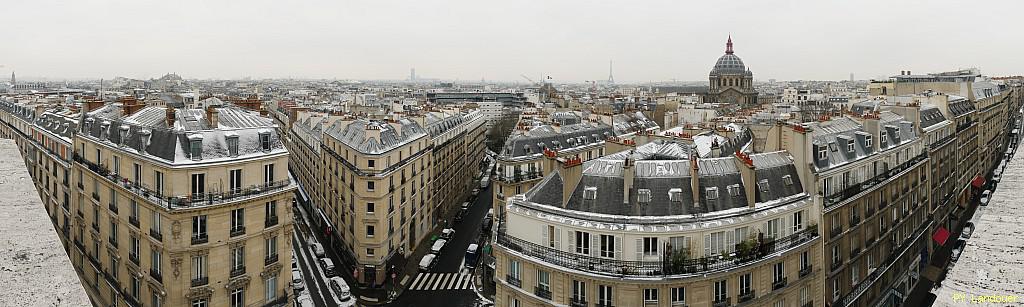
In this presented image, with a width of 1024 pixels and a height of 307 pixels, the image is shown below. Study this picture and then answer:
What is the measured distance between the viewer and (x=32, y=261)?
58.3 ft

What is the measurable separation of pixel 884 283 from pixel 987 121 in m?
45.0

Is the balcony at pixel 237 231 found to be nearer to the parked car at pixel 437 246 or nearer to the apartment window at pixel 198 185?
the apartment window at pixel 198 185

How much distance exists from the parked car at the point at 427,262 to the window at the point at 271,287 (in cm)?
2335

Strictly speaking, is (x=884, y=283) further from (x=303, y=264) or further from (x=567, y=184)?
(x=303, y=264)

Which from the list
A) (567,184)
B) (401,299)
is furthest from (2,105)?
(567,184)

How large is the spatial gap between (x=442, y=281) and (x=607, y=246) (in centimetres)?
2997

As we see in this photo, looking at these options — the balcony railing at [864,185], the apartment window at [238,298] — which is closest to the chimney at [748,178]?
the balcony railing at [864,185]

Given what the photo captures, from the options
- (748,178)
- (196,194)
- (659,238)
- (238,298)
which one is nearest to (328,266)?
(238,298)

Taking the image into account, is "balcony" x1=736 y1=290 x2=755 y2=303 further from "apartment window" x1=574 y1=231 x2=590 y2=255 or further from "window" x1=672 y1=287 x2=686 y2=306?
"apartment window" x1=574 y1=231 x2=590 y2=255

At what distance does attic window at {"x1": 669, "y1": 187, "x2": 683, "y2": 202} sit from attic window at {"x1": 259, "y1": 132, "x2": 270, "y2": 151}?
2118 centimetres

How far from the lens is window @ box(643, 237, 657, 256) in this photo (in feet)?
108

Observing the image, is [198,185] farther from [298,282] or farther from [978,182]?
[978,182]

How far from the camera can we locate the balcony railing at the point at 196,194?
3670 cm

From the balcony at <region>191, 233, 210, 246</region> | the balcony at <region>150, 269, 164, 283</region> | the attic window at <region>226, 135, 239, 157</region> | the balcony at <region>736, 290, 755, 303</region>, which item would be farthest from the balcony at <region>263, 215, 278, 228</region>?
the balcony at <region>736, 290, 755, 303</region>
